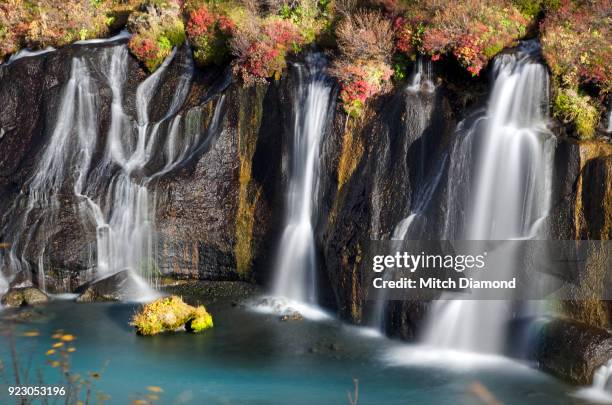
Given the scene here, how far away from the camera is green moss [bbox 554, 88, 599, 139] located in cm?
1455

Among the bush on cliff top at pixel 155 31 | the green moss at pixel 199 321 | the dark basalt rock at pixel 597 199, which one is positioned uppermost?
the bush on cliff top at pixel 155 31

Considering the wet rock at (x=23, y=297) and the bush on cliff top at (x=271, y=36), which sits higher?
the bush on cliff top at (x=271, y=36)

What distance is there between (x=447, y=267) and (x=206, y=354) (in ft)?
19.0

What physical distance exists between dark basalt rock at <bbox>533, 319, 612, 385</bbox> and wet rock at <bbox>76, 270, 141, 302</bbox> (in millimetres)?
11373

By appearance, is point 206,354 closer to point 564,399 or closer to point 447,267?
point 447,267

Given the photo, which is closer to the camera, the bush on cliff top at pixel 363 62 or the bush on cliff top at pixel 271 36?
the bush on cliff top at pixel 363 62

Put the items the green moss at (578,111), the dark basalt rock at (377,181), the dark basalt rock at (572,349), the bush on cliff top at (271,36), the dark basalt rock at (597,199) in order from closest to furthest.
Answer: the dark basalt rock at (572,349) → the dark basalt rock at (597,199) → the green moss at (578,111) → the dark basalt rock at (377,181) → the bush on cliff top at (271,36)

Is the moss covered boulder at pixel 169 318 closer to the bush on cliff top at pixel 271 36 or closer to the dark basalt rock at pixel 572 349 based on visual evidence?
the bush on cliff top at pixel 271 36

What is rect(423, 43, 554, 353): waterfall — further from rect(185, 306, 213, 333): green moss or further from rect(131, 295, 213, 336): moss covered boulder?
rect(131, 295, 213, 336): moss covered boulder

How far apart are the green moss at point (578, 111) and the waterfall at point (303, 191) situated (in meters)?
6.30

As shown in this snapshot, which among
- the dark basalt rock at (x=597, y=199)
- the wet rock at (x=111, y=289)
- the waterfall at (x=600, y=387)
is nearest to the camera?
the waterfall at (x=600, y=387)

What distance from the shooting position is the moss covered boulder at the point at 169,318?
16491 millimetres

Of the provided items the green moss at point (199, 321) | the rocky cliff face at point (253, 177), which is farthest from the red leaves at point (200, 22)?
the green moss at point (199, 321)

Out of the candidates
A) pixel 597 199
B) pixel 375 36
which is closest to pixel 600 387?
pixel 597 199
